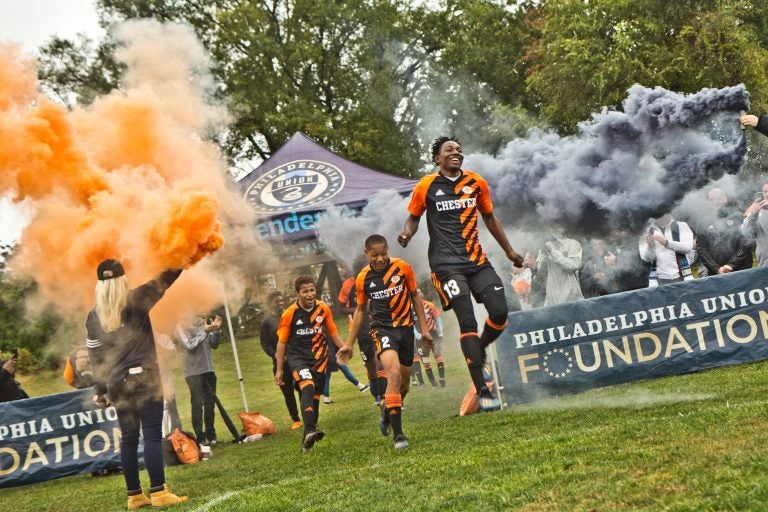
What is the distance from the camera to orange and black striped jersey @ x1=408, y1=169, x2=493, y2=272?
916 centimetres

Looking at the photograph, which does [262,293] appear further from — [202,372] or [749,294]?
[749,294]

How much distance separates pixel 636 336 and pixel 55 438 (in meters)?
7.91

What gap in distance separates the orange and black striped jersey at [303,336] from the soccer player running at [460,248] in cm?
283

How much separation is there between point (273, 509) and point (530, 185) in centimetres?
722

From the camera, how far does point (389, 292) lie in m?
9.74

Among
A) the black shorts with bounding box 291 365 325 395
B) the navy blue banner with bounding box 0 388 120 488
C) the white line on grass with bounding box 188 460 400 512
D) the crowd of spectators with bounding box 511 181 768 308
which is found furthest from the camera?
the crowd of spectators with bounding box 511 181 768 308

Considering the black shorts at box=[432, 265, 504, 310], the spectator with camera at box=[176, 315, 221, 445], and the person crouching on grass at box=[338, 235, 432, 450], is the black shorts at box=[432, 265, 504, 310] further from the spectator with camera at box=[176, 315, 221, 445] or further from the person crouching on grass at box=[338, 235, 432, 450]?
the spectator with camera at box=[176, 315, 221, 445]

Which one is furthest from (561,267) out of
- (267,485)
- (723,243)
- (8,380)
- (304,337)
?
Result: (8,380)

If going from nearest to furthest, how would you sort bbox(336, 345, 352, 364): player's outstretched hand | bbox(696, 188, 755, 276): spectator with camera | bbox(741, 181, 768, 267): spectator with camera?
bbox(336, 345, 352, 364): player's outstretched hand → bbox(741, 181, 768, 267): spectator with camera → bbox(696, 188, 755, 276): spectator with camera

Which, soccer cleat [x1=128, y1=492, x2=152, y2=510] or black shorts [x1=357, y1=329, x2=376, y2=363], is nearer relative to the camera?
soccer cleat [x1=128, y1=492, x2=152, y2=510]

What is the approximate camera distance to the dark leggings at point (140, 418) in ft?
27.3

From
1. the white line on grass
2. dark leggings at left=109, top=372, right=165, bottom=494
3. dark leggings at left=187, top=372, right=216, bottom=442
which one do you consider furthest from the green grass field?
dark leggings at left=187, top=372, right=216, bottom=442

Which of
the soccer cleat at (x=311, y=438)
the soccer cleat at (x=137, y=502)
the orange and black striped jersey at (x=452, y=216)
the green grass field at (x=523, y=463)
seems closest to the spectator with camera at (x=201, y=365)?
the green grass field at (x=523, y=463)

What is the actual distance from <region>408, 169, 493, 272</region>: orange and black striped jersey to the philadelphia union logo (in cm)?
584
